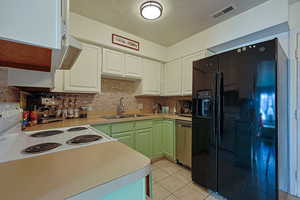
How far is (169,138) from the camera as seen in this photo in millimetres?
2391

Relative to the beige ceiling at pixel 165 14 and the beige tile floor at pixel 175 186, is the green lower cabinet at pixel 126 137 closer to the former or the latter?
the beige tile floor at pixel 175 186

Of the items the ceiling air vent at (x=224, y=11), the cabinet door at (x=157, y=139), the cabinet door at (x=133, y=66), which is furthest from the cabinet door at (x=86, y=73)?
the ceiling air vent at (x=224, y=11)

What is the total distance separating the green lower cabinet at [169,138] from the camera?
2316mm

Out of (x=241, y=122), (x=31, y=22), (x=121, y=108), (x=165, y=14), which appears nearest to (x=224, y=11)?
(x=165, y=14)

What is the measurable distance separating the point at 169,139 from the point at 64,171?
81.7 inches

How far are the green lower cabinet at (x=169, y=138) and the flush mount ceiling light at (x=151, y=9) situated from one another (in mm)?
1731

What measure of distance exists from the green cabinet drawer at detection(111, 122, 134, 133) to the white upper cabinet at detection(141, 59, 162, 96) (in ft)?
2.70

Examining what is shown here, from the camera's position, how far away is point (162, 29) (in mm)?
2186

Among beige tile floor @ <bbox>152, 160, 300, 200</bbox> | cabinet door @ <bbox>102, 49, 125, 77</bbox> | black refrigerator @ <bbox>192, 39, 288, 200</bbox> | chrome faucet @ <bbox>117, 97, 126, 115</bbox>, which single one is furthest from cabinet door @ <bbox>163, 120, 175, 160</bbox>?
cabinet door @ <bbox>102, 49, 125, 77</bbox>

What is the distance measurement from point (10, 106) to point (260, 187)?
97.1 inches

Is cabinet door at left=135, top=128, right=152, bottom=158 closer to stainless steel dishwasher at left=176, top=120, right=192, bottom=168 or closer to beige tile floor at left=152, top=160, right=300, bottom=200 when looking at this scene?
beige tile floor at left=152, top=160, right=300, bottom=200

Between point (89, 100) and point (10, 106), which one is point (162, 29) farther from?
point (10, 106)

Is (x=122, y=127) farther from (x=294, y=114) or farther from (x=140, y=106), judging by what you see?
(x=294, y=114)

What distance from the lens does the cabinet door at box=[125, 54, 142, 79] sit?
7.79 feet
